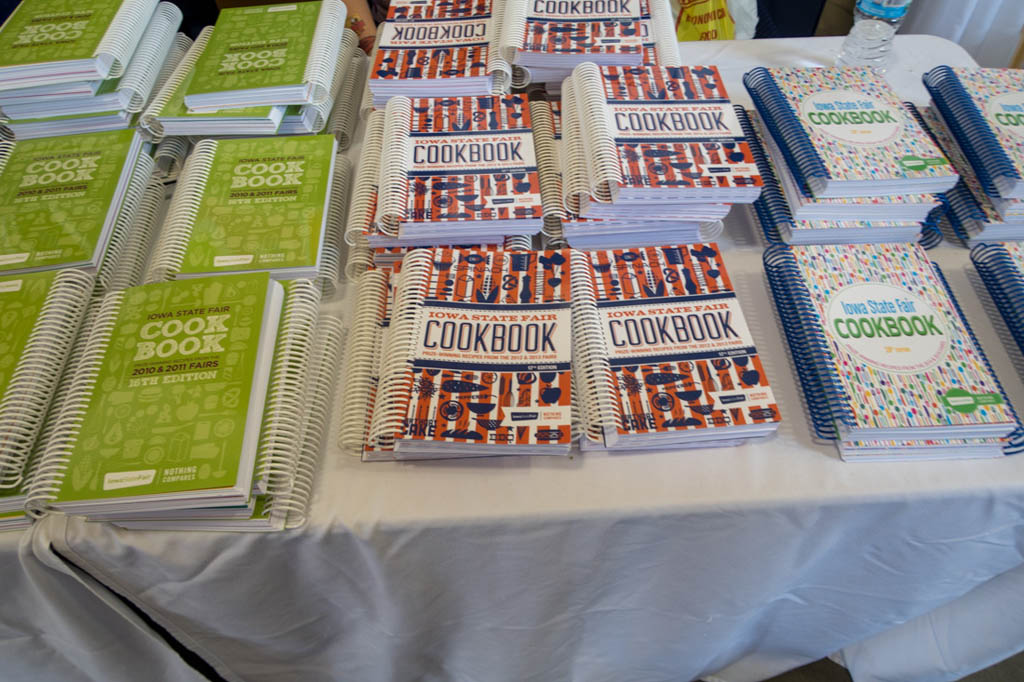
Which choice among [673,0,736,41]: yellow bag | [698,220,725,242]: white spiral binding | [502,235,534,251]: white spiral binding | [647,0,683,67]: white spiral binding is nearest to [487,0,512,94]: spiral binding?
[647,0,683,67]: white spiral binding

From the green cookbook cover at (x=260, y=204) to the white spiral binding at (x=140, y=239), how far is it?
11 cm

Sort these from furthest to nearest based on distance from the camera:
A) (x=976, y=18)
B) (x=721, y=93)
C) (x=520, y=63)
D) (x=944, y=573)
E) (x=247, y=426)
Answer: (x=976, y=18), (x=520, y=63), (x=721, y=93), (x=944, y=573), (x=247, y=426)

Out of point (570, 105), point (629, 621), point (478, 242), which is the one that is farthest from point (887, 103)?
point (629, 621)

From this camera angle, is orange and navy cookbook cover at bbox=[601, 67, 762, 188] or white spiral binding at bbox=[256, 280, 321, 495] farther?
orange and navy cookbook cover at bbox=[601, 67, 762, 188]

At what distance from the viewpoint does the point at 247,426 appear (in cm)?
70

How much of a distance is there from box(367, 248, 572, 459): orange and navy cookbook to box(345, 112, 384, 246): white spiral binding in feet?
0.37

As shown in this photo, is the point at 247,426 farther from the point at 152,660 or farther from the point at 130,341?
the point at 152,660

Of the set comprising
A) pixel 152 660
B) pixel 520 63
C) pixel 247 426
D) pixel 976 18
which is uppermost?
pixel 976 18

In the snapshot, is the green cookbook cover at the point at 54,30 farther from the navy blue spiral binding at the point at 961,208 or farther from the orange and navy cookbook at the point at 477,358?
the navy blue spiral binding at the point at 961,208

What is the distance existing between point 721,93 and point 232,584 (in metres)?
1.08

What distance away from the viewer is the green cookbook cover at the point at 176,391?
0.66 metres

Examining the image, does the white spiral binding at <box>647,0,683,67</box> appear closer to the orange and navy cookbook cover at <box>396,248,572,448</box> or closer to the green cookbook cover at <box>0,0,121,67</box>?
the orange and navy cookbook cover at <box>396,248,572,448</box>

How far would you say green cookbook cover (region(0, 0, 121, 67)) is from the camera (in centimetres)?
106

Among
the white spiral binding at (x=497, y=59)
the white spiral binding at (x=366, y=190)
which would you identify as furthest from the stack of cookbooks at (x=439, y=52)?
the white spiral binding at (x=366, y=190)
